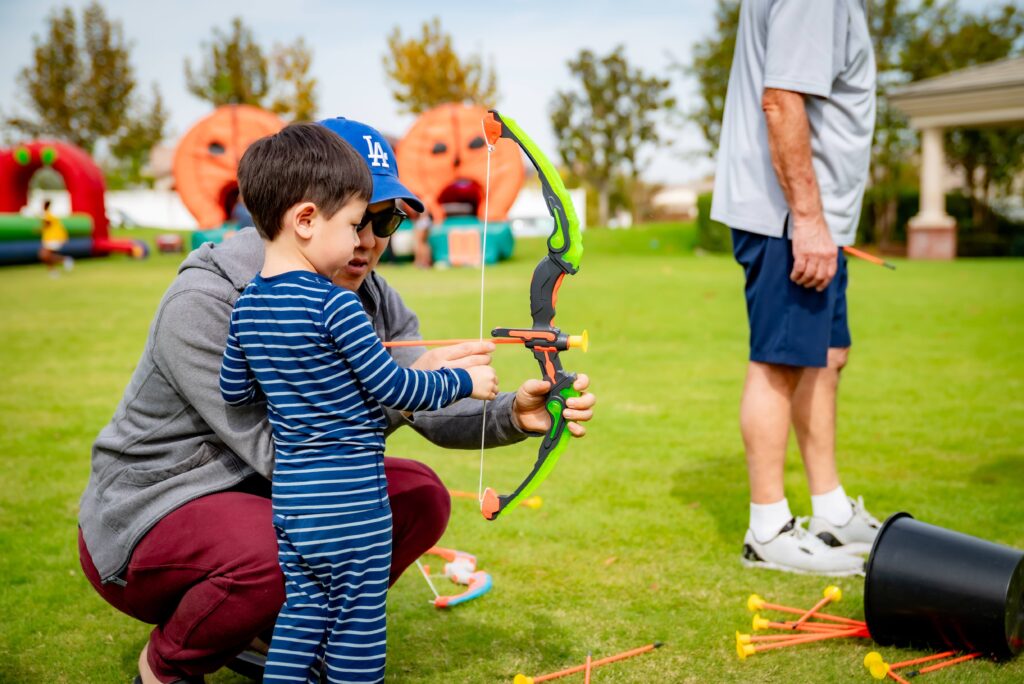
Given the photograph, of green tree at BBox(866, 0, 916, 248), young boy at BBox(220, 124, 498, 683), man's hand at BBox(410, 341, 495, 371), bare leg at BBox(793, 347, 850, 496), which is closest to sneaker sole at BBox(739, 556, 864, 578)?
bare leg at BBox(793, 347, 850, 496)

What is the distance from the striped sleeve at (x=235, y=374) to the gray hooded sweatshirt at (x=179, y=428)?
9cm

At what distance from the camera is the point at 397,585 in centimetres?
332

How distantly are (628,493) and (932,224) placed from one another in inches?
792

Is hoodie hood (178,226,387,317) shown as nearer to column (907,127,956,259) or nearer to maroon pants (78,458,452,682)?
maroon pants (78,458,452,682)

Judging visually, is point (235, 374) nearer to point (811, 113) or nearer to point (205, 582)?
point (205, 582)

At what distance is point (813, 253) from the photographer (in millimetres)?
3180

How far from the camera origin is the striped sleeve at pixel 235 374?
2.08 meters

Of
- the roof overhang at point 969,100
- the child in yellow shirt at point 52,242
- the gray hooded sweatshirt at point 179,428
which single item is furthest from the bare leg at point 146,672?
the roof overhang at point 969,100

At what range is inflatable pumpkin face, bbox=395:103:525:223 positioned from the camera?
1991cm

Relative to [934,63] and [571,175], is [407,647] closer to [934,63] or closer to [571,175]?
[934,63]

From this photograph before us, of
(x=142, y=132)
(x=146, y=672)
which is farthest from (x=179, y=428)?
(x=142, y=132)

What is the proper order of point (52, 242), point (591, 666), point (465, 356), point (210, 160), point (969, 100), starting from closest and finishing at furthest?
1. point (465, 356)
2. point (591, 666)
3. point (210, 160)
4. point (52, 242)
5. point (969, 100)

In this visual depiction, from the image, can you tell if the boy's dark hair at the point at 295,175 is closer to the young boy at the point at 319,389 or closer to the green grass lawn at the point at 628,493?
the young boy at the point at 319,389

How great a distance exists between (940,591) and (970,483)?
A: 6.60 feet
